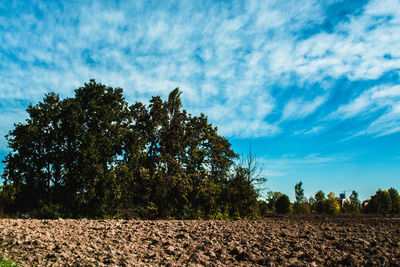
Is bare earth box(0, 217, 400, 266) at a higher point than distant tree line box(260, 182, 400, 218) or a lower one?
lower

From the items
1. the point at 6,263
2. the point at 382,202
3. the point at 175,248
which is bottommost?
the point at 6,263

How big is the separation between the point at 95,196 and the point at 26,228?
6.53 m

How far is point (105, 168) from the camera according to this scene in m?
14.6

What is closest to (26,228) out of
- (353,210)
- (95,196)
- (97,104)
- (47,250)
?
(47,250)

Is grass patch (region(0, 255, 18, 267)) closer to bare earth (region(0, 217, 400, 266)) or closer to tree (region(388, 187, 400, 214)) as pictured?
bare earth (region(0, 217, 400, 266))

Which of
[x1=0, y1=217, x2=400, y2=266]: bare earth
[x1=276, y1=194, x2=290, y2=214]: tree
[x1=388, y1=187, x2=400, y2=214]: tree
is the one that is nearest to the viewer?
[x1=0, y1=217, x2=400, y2=266]: bare earth

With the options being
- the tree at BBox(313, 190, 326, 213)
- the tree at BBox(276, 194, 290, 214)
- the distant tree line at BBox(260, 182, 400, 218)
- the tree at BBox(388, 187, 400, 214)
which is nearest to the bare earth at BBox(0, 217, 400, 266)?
the distant tree line at BBox(260, 182, 400, 218)

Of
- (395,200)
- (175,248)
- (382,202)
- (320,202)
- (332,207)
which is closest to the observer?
(175,248)

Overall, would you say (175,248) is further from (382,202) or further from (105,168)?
(382,202)

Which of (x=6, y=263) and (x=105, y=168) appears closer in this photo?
(x=6, y=263)

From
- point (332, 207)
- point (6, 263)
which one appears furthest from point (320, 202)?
point (6, 263)

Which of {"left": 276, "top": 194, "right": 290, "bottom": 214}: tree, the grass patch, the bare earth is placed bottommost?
the grass patch

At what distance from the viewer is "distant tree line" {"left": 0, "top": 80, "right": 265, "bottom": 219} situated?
14195mm

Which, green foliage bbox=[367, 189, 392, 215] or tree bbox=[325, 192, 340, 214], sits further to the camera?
tree bbox=[325, 192, 340, 214]
